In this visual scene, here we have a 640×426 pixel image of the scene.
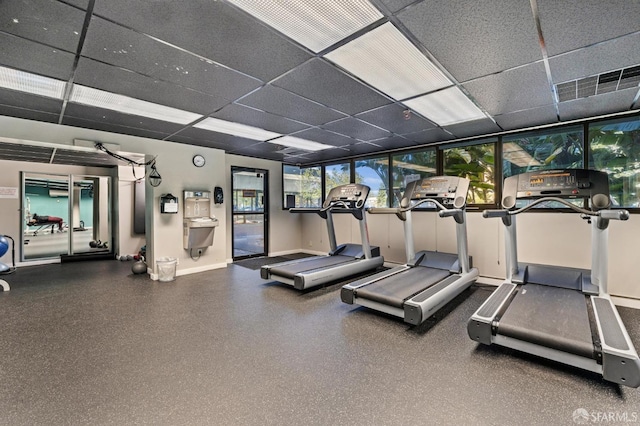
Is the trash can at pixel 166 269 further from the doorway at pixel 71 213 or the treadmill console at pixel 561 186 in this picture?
the treadmill console at pixel 561 186

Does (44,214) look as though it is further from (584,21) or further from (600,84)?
(600,84)

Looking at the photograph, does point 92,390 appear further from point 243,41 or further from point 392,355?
point 243,41

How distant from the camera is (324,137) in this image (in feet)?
16.8

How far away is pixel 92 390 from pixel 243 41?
9.22 feet

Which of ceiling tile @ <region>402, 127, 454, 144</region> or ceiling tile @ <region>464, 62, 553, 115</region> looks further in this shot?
ceiling tile @ <region>402, 127, 454, 144</region>

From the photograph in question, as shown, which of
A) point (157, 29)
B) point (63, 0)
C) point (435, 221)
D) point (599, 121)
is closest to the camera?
point (63, 0)

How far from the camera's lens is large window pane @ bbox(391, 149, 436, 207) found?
5.75 meters

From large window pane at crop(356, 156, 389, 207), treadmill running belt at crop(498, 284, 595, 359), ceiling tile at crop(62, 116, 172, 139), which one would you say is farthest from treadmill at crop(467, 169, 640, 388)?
ceiling tile at crop(62, 116, 172, 139)

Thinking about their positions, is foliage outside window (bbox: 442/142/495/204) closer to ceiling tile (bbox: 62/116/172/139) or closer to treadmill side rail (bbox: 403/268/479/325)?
treadmill side rail (bbox: 403/268/479/325)

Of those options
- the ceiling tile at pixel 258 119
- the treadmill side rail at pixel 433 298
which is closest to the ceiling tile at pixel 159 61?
the ceiling tile at pixel 258 119

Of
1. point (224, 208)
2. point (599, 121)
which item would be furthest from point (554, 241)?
point (224, 208)

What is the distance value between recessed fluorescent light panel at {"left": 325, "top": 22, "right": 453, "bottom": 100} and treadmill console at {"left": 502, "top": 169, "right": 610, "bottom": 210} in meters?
1.75

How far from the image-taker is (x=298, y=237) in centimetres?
823

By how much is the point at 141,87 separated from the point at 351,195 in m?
3.61
